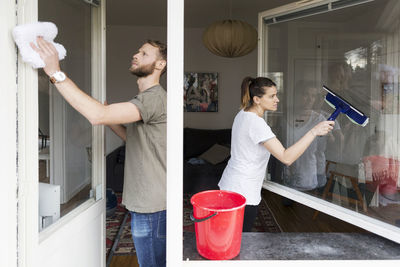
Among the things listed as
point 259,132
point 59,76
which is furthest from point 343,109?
point 59,76

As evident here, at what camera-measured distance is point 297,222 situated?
3570 mm

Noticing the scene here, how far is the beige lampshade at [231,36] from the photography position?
3.45m

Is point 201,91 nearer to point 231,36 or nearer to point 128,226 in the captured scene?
point 231,36

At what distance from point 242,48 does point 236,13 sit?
132 cm

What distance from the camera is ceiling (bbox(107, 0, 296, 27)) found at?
4258mm

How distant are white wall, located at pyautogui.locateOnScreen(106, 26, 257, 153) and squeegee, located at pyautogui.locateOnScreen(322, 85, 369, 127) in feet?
13.5

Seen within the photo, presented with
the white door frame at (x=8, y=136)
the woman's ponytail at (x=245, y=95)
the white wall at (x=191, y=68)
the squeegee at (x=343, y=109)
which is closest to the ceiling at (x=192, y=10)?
the white wall at (x=191, y=68)

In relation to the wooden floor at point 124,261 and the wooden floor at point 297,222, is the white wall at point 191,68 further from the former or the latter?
the wooden floor at point 124,261

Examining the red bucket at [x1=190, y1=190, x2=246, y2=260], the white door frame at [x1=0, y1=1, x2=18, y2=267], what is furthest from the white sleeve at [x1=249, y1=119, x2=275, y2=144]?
the white door frame at [x1=0, y1=1, x2=18, y2=267]

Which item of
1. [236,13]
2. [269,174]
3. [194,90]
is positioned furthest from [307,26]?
[194,90]

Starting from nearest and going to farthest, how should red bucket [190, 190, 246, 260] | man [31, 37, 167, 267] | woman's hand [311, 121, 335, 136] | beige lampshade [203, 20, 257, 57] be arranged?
red bucket [190, 190, 246, 260] < man [31, 37, 167, 267] < woman's hand [311, 121, 335, 136] < beige lampshade [203, 20, 257, 57]

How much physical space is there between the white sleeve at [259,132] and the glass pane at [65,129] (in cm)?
83

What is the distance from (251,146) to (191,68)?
4226 millimetres

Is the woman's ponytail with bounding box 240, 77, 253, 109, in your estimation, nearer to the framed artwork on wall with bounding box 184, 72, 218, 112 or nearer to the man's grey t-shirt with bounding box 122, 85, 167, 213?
the man's grey t-shirt with bounding box 122, 85, 167, 213
